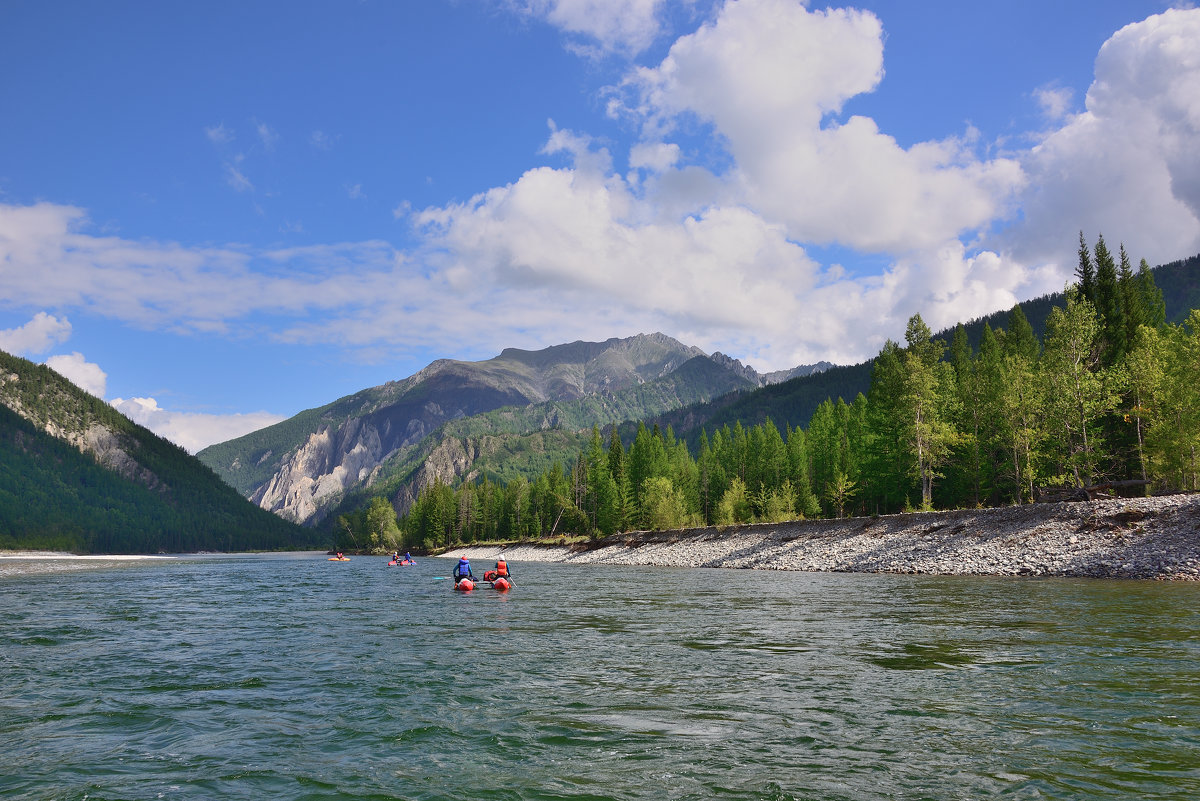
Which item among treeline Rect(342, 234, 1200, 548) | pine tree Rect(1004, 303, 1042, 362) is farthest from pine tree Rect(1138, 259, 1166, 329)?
pine tree Rect(1004, 303, 1042, 362)

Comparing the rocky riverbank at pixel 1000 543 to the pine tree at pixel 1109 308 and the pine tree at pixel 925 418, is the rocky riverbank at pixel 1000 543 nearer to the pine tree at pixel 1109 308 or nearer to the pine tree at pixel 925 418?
the pine tree at pixel 925 418

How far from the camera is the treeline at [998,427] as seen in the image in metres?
59.5

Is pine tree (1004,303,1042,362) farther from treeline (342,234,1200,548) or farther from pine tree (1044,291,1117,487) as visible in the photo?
pine tree (1044,291,1117,487)

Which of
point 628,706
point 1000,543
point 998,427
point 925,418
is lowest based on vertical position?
point 1000,543

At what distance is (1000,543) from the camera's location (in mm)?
49906

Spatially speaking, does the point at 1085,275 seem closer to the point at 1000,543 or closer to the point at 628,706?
the point at 1000,543

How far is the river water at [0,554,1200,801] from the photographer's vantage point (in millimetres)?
10344

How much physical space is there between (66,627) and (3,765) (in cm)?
2354

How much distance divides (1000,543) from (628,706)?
45584mm

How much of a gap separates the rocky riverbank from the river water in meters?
11.9

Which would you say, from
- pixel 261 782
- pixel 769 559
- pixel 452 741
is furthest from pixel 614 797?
pixel 769 559

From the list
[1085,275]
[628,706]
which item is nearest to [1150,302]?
[1085,275]

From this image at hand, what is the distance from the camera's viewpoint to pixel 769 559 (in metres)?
71.4

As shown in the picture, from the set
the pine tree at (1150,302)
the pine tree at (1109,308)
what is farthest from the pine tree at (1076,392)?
the pine tree at (1150,302)
